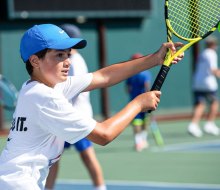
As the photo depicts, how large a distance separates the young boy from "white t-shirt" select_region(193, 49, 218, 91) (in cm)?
926

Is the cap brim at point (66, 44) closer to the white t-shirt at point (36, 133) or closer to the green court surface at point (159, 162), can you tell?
the white t-shirt at point (36, 133)

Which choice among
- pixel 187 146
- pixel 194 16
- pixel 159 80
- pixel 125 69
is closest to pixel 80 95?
pixel 194 16

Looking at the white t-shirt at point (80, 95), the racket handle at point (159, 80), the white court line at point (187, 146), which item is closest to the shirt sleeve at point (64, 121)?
the racket handle at point (159, 80)

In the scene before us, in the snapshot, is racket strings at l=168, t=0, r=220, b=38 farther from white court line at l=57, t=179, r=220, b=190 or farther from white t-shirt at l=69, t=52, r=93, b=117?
white court line at l=57, t=179, r=220, b=190

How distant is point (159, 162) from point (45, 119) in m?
6.08

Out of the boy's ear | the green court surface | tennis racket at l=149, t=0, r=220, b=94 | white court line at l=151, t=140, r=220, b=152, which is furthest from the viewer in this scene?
white court line at l=151, t=140, r=220, b=152

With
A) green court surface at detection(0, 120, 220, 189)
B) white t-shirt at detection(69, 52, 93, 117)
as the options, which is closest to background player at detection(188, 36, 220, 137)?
green court surface at detection(0, 120, 220, 189)

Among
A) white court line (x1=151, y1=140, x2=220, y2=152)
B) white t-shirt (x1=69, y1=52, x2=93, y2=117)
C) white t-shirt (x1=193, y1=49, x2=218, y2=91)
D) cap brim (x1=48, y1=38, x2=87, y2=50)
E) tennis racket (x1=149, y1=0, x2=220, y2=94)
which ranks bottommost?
white court line (x1=151, y1=140, x2=220, y2=152)

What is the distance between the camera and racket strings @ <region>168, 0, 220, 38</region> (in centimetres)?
490

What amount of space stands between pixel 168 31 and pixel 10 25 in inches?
405

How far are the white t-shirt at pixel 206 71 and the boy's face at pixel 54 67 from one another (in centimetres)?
930

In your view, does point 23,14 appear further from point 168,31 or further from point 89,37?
point 168,31

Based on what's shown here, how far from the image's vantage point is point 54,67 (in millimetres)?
4176

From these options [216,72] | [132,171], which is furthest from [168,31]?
[216,72]
